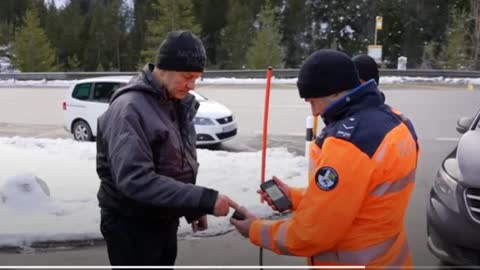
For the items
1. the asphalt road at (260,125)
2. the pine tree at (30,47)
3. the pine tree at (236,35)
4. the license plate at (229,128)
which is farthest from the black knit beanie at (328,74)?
the pine tree at (236,35)

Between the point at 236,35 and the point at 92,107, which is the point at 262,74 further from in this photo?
the point at 236,35

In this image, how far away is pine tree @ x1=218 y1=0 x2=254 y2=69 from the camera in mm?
58438

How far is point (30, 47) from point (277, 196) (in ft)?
161

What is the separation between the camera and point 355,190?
200 centimetres

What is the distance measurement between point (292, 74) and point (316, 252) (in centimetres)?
2954

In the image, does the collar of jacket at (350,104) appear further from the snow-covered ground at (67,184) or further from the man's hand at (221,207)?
the snow-covered ground at (67,184)

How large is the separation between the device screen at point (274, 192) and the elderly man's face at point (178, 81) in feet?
1.95

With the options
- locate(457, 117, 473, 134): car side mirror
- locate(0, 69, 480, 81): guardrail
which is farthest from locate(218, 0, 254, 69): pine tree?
locate(457, 117, 473, 134): car side mirror

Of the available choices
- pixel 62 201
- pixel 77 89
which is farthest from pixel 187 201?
pixel 77 89

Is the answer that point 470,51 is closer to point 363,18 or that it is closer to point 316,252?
point 363,18

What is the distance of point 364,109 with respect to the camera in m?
2.16

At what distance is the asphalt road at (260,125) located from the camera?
16.7ft

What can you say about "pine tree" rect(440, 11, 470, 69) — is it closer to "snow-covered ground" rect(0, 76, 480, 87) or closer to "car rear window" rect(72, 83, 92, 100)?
"snow-covered ground" rect(0, 76, 480, 87)

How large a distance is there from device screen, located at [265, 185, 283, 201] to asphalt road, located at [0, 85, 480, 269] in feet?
5.89
